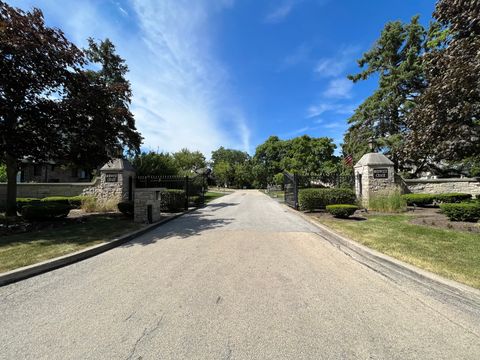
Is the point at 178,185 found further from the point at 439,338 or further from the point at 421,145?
the point at 439,338

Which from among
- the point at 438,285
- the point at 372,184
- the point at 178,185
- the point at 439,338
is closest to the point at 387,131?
the point at 372,184

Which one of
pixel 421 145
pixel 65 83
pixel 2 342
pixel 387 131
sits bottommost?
pixel 2 342

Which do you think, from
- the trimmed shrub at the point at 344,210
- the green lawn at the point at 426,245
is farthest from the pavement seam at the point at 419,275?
the trimmed shrub at the point at 344,210

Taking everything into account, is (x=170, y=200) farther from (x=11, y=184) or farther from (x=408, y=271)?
(x=408, y=271)

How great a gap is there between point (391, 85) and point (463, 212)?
1686 centimetres

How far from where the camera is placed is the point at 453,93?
7070 mm

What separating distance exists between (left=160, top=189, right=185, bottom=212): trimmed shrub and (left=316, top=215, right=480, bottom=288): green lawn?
8.11 metres

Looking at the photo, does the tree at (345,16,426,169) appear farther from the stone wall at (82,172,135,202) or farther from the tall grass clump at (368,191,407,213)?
the stone wall at (82,172,135,202)

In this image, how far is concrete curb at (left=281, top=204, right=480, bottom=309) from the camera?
10.5 feet

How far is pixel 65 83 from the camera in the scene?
8.61 m

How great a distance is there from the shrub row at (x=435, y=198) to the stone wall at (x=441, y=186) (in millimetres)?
1958

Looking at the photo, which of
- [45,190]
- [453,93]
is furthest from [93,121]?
[453,93]

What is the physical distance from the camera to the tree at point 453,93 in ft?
21.3

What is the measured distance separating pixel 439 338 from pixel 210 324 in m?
2.45
